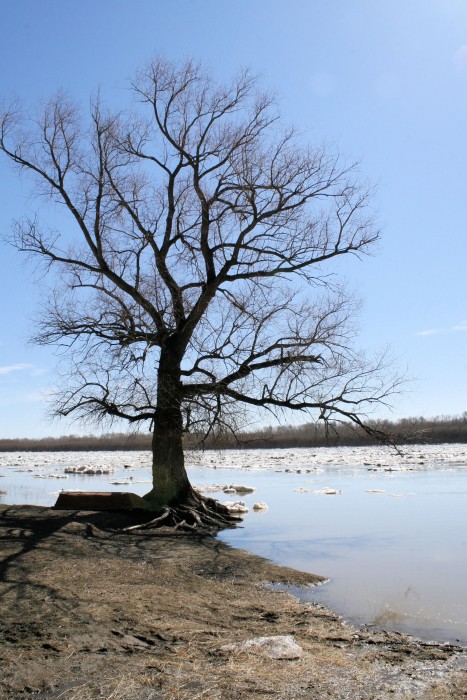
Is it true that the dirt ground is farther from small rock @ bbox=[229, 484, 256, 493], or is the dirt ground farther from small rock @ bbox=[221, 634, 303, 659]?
small rock @ bbox=[229, 484, 256, 493]

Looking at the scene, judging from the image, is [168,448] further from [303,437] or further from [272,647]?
[303,437]

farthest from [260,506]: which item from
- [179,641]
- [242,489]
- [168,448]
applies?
[179,641]

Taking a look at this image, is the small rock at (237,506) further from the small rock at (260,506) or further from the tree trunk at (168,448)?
the tree trunk at (168,448)

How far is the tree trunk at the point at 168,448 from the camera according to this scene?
1534 cm

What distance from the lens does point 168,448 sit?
1547 centimetres

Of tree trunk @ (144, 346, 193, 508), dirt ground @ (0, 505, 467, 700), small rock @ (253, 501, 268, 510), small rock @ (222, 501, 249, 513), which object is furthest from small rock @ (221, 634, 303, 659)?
small rock @ (253, 501, 268, 510)

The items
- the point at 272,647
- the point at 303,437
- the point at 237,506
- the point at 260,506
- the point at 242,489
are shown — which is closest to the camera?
the point at 272,647

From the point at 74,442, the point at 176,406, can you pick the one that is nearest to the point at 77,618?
the point at 176,406

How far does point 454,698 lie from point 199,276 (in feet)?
39.7

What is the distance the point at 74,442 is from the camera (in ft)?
257

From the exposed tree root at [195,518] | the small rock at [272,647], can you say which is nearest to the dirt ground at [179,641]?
the small rock at [272,647]

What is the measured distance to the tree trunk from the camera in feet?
50.3

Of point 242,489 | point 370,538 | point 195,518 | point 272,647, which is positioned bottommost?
point 272,647

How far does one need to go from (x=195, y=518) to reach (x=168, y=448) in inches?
66.6
